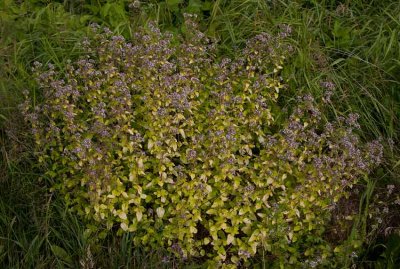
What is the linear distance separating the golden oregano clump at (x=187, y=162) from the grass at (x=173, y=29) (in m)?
0.16

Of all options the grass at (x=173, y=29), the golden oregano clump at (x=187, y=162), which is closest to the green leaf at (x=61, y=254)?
the grass at (x=173, y=29)

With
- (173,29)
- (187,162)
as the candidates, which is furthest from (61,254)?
(173,29)

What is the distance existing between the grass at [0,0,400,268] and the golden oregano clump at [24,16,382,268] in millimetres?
164

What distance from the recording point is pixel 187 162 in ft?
12.3

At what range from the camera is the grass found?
3.77 meters

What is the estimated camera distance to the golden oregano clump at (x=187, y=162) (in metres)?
3.65

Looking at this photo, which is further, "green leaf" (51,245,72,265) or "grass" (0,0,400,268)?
"grass" (0,0,400,268)

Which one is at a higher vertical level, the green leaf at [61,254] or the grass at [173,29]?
the grass at [173,29]

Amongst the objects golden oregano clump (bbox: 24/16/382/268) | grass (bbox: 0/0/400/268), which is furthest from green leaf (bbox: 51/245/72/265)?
golden oregano clump (bbox: 24/16/382/268)

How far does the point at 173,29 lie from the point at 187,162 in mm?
1603

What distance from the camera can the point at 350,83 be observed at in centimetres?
470

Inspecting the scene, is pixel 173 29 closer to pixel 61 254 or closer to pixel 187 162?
pixel 187 162

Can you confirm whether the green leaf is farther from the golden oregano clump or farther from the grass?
the golden oregano clump

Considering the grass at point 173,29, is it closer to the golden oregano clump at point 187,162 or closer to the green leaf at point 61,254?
the green leaf at point 61,254
